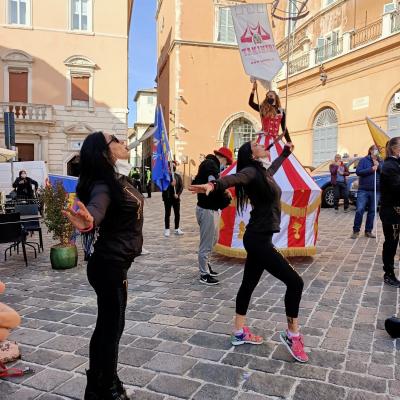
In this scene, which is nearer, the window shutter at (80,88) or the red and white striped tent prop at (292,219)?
the red and white striped tent prop at (292,219)

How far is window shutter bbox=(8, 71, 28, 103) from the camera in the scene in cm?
2425

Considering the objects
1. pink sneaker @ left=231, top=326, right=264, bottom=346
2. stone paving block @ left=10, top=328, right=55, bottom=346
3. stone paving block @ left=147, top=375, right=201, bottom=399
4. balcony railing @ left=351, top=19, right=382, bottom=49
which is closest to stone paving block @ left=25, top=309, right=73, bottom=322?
stone paving block @ left=10, top=328, right=55, bottom=346

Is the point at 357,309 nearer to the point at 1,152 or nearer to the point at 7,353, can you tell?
the point at 7,353

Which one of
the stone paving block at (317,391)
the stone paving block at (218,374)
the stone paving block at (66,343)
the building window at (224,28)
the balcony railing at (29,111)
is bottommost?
the stone paving block at (66,343)

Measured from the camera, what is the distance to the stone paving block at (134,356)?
11.4 ft

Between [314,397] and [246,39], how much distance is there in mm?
5264

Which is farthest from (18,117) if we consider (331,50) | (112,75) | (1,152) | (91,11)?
(331,50)

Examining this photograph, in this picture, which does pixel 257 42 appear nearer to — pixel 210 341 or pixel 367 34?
pixel 210 341

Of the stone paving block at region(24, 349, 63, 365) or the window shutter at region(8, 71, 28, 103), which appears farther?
the window shutter at region(8, 71, 28, 103)

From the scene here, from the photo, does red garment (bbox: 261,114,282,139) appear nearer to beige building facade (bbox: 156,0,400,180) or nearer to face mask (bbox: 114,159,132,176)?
face mask (bbox: 114,159,132,176)

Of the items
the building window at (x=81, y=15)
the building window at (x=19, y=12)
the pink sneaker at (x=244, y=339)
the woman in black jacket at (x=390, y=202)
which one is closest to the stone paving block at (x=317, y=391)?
the pink sneaker at (x=244, y=339)

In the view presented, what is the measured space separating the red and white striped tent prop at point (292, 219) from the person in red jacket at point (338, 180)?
279 inches

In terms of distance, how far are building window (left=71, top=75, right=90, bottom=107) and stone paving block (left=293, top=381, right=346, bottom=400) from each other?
24324mm

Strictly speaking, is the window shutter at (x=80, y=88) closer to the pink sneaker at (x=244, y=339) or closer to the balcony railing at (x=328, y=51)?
the balcony railing at (x=328, y=51)
